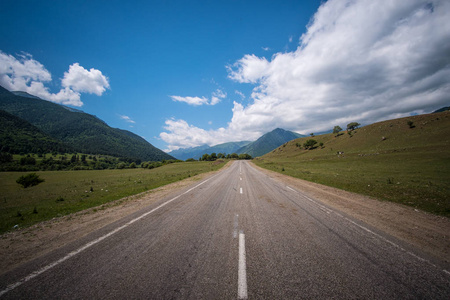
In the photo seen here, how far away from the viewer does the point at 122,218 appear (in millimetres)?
6598

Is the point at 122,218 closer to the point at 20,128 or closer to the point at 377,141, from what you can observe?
the point at 377,141

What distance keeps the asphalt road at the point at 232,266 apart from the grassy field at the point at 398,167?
7465 millimetres

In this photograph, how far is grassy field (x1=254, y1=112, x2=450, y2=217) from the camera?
35.9 ft

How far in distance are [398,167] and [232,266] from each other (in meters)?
34.8

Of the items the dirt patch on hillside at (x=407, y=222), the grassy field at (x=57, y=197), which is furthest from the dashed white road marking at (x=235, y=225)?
the grassy field at (x=57, y=197)

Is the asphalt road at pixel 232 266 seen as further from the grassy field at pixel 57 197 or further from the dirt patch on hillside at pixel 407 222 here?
the grassy field at pixel 57 197

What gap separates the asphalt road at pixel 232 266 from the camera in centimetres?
286

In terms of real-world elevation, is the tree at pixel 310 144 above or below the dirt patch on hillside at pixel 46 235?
above

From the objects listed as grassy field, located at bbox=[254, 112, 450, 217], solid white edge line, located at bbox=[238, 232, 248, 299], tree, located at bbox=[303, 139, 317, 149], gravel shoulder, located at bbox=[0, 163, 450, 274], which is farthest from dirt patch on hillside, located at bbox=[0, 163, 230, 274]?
tree, located at bbox=[303, 139, 317, 149]

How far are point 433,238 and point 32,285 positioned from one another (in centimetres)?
1048

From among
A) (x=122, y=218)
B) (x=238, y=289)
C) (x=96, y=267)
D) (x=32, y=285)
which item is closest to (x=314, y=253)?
(x=238, y=289)

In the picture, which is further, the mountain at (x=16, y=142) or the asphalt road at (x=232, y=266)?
the mountain at (x=16, y=142)

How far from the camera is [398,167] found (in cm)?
2497

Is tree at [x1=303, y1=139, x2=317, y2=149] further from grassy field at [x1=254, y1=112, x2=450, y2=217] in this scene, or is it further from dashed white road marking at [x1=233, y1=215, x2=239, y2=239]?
dashed white road marking at [x1=233, y1=215, x2=239, y2=239]
